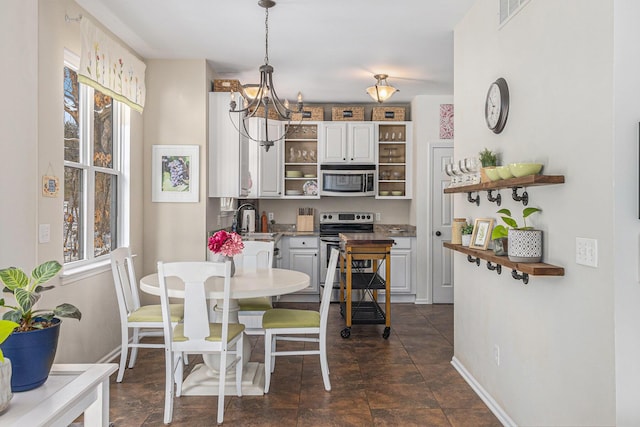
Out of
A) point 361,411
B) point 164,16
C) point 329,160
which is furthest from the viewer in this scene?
point 329,160

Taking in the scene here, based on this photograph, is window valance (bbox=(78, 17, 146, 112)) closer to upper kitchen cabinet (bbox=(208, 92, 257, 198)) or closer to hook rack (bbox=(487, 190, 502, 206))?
upper kitchen cabinet (bbox=(208, 92, 257, 198))

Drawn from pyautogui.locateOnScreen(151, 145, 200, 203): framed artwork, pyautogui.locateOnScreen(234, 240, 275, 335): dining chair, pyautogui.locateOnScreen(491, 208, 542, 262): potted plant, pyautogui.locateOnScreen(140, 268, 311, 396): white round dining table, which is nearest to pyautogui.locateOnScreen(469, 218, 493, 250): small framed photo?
pyautogui.locateOnScreen(491, 208, 542, 262): potted plant

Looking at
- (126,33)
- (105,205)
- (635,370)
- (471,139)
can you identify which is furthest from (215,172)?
(635,370)

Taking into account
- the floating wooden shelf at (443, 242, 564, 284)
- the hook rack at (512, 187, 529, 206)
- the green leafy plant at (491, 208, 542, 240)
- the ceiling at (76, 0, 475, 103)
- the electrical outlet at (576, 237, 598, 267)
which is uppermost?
the ceiling at (76, 0, 475, 103)

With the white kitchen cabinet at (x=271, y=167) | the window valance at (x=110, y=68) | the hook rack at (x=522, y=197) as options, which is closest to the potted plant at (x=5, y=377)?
the hook rack at (x=522, y=197)

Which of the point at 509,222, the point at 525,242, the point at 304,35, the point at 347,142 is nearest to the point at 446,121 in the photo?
the point at 347,142

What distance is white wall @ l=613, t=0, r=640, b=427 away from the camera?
3.79ft

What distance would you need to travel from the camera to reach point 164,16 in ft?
11.4

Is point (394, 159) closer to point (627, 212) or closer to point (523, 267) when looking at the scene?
point (523, 267)

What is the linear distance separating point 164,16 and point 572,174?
9.98ft

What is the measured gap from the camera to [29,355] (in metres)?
1.26

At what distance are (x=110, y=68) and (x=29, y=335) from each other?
9.26ft

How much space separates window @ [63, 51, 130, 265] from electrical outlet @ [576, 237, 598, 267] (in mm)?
3141

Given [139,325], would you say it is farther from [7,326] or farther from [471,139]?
[471,139]
